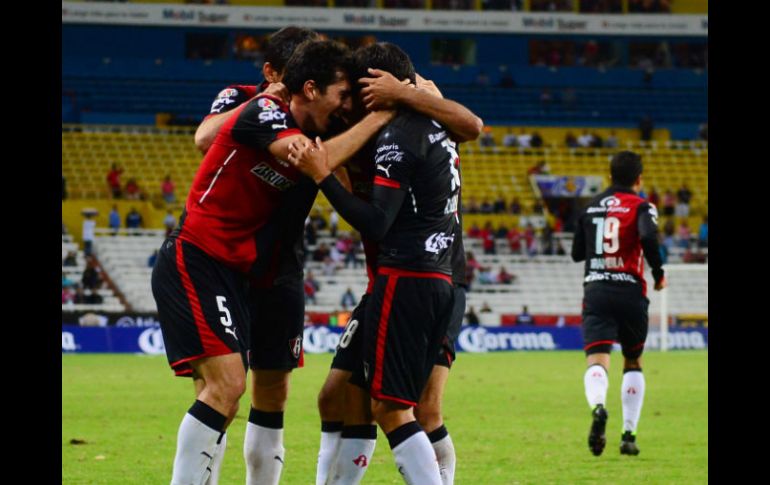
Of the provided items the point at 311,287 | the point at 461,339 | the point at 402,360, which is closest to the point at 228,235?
the point at 402,360

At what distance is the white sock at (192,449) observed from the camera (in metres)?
6.65

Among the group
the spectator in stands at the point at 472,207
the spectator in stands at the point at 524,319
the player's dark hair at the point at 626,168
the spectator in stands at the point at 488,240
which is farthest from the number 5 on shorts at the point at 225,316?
the spectator in stands at the point at 472,207

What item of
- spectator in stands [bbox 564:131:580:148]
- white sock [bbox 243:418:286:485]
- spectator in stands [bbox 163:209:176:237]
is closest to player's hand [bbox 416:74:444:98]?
white sock [bbox 243:418:286:485]

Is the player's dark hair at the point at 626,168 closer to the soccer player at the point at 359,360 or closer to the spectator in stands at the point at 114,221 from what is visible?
the soccer player at the point at 359,360

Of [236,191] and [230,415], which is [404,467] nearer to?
[230,415]

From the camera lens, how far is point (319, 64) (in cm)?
670

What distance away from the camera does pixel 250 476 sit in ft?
24.8

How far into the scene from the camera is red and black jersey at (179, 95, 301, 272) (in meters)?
6.91

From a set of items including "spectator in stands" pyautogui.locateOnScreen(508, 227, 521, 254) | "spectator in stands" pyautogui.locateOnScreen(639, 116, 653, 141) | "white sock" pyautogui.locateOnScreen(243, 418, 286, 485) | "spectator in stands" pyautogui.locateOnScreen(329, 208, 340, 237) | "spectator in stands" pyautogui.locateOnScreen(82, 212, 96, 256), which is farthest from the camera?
"spectator in stands" pyautogui.locateOnScreen(639, 116, 653, 141)

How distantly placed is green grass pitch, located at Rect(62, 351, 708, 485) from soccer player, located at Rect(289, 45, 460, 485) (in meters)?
2.82

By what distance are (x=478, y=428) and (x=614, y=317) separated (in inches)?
102

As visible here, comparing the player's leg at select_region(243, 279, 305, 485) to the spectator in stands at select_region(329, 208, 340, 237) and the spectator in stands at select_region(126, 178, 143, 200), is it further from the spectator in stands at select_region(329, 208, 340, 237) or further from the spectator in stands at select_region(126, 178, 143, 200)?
the spectator in stands at select_region(126, 178, 143, 200)
